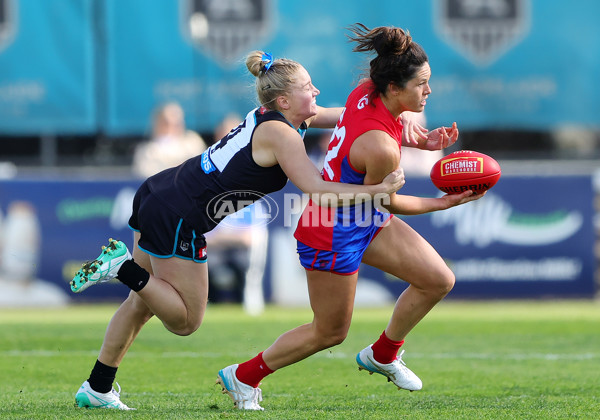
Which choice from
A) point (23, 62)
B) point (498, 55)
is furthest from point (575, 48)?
point (23, 62)

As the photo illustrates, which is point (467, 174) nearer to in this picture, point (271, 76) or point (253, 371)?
point (271, 76)

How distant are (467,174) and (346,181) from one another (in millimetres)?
655

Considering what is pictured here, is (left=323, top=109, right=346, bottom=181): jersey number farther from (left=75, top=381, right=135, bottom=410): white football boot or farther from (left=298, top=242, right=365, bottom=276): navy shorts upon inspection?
(left=75, top=381, right=135, bottom=410): white football boot

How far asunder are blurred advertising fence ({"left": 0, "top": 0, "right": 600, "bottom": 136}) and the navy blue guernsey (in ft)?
22.3

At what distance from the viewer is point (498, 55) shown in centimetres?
1188

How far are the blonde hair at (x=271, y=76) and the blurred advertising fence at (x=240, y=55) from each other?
6.72m

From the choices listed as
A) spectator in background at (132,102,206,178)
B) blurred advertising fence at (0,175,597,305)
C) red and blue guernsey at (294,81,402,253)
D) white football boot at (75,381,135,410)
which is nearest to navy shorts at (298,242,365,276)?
red and blue guernsey at (294,81,402,253)

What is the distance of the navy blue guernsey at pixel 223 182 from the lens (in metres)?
4.89

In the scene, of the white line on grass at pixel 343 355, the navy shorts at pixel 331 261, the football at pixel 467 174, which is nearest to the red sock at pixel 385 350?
the navy shorts at pixel 331 261

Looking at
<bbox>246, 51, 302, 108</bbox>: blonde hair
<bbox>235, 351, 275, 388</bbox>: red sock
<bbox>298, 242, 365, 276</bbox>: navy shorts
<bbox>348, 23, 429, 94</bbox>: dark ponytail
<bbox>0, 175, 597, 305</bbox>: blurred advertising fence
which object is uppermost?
<bbox>348, 23, 429, 94</bbox>: dark ponytail

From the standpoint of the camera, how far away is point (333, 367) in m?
6.71

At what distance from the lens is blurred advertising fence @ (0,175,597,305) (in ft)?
34.0

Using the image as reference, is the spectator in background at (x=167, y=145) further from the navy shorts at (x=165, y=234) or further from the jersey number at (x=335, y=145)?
the jersey number at (x=335, y=145)

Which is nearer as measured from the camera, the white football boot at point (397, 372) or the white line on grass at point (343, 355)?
the white football boot at point (397, 372)
